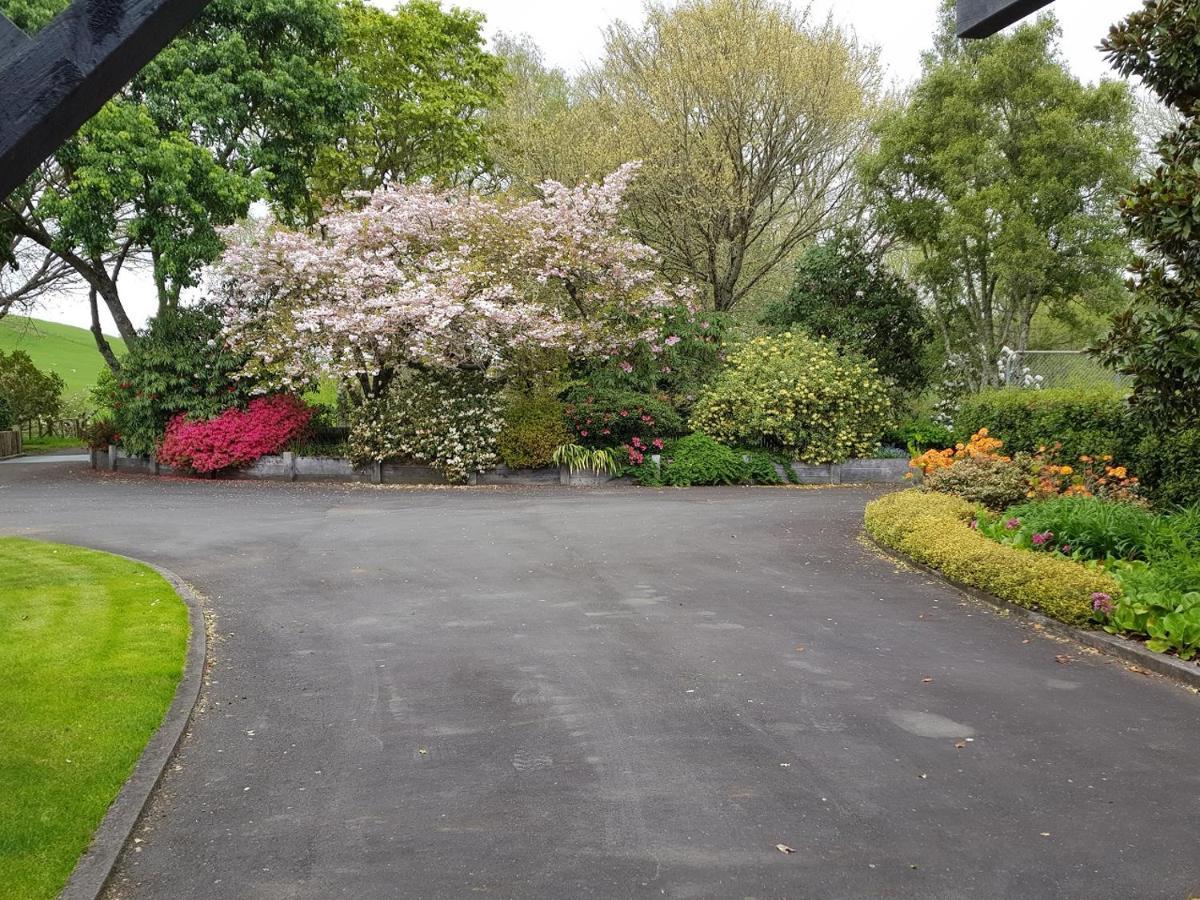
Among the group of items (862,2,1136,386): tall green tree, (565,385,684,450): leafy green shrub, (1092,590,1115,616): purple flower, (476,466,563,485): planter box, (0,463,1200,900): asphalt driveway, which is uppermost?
(862,2,1136,386): tall green tree

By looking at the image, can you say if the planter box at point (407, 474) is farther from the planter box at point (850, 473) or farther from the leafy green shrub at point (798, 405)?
the planter box at point (850, 473)

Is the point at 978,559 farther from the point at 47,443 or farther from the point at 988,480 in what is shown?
the point at 47,443

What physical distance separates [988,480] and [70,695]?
10.2 m

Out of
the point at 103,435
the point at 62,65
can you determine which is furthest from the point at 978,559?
the point at 103,435

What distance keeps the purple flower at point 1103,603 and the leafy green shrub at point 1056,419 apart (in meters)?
3.91

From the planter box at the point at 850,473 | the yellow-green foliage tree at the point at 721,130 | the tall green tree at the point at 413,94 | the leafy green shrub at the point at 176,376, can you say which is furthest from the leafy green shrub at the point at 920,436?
the leafy green shrub at the point at 176,376

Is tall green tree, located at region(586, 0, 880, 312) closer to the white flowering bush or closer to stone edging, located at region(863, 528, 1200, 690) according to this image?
the white flowering bush

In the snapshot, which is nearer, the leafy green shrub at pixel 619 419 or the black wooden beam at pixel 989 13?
the black wooden beam at pixel 989 13

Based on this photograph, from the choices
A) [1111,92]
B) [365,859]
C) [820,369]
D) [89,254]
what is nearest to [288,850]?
[365,859]

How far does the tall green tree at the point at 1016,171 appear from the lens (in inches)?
810

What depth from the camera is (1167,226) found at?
282 inches

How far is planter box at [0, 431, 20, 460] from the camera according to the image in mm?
28717

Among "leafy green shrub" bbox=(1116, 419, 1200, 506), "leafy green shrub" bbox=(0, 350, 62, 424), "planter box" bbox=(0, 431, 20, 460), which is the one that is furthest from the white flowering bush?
"leafy green shrub" bbox=(0, 350, 62, 424)

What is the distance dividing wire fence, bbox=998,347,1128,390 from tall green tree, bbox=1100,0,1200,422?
12230 millimetres
